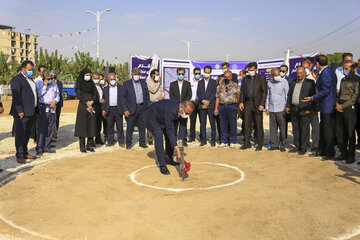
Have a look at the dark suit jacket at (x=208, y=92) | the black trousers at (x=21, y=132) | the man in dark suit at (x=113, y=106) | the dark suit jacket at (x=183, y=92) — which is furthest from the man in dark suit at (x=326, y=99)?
the black trousers at (x=21, y=132)

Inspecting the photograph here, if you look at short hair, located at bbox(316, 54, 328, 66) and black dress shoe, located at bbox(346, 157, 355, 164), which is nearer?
black dress shoe, located at bbox(346, 157, 355, 164)

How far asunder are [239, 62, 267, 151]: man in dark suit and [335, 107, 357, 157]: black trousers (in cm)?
202

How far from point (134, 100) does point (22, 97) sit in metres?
3.07

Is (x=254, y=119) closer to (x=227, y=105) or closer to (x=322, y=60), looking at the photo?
(x=227, y=105)

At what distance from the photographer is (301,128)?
344 inches

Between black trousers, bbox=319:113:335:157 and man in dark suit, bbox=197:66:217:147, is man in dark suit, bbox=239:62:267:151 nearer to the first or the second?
man in dark suit, bbox=197:66:217:147

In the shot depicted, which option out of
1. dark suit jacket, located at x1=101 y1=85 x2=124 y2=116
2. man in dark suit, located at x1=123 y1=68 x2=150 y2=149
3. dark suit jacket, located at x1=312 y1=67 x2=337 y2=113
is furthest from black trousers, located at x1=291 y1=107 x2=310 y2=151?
dark suit jacket, located at x1=101 y1=85 x2=124 y2=116

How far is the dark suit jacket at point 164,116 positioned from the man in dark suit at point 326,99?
3.72m

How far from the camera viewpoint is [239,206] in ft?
16.9

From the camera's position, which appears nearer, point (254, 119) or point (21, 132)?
point (21, 132)

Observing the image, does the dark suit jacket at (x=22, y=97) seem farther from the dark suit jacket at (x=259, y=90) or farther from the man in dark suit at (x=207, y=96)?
the dark suit jacket at (x=259, y=90)

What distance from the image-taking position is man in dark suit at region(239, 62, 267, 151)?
9.20 meters

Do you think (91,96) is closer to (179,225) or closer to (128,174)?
(128,174)

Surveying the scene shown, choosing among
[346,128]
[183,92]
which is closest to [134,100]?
[183,92]
